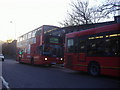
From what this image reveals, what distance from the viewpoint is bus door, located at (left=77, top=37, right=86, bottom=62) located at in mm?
12477

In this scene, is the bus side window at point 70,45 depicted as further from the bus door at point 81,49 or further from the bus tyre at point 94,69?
the bus tyre at point 94,69

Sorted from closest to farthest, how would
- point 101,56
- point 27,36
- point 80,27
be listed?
point 101,56 < point 27,36 < point 80,27

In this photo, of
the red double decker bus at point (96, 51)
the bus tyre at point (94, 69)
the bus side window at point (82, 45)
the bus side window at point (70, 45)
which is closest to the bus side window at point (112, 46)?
the red double decker bus at point (96, 51)

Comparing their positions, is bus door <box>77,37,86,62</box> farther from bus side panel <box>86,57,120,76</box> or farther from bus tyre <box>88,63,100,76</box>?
bus side panel <box>86,57,120,76</box>

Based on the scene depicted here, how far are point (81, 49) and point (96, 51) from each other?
60.7 inches

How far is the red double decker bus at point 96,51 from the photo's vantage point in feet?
33.5

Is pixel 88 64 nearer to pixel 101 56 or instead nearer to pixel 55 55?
pixel 101 56

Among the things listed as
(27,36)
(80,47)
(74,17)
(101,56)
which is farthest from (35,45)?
(74,17)

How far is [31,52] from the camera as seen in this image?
22750mm

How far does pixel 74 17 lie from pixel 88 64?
73.0 ft

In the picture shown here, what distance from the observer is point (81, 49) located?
12.8 meters

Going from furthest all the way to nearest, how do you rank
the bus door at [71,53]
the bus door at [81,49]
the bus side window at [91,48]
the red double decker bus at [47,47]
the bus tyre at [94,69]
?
the red double decker bus at [47,47], the bus door at [71,53], the bus door at [81,49], the bus side window at [91,48], the bus tyre at [94,69]

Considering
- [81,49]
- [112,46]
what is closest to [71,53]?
[81,49]

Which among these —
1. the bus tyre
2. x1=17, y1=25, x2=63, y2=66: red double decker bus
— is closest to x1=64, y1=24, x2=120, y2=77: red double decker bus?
the bus tyre
